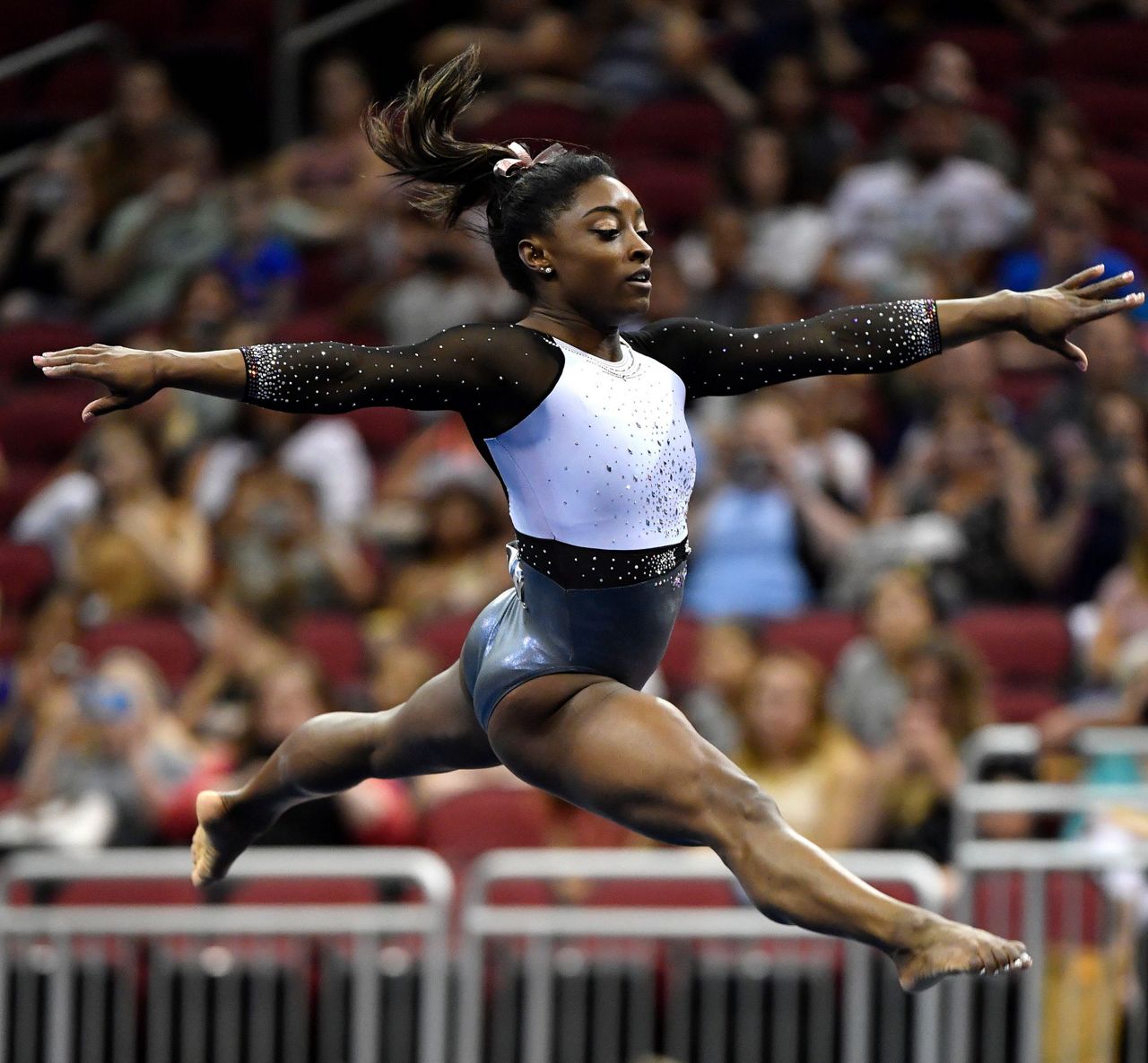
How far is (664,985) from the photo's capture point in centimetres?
575

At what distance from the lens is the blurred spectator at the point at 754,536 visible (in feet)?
23.5

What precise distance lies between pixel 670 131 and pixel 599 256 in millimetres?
6464

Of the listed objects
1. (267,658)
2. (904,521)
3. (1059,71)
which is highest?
(1059,71)

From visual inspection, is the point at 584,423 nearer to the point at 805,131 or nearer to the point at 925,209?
the point at 925,209

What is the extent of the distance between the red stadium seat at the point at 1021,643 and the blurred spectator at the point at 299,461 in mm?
2517

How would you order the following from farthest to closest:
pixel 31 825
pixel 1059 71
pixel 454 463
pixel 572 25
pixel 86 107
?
pixel 86 107, pixel 572 25, pixel 1059 71, pixel 454 463, pixel 31 825

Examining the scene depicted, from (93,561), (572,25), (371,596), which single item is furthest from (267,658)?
(572,25)

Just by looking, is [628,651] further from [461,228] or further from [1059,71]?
[1059,71]

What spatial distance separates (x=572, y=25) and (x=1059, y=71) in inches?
94.3

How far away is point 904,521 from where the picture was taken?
707cm

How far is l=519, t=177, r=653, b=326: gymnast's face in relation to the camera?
3.37m

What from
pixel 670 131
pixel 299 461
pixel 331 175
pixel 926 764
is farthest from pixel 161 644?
pixel 670 131

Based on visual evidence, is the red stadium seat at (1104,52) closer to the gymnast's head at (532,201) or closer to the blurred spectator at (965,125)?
the blurred spectator at (965,125)

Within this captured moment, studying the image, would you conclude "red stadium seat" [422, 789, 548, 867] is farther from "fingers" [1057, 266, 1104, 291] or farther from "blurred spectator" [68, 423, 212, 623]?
"fingers" [1057, 266, 1104, 291]
